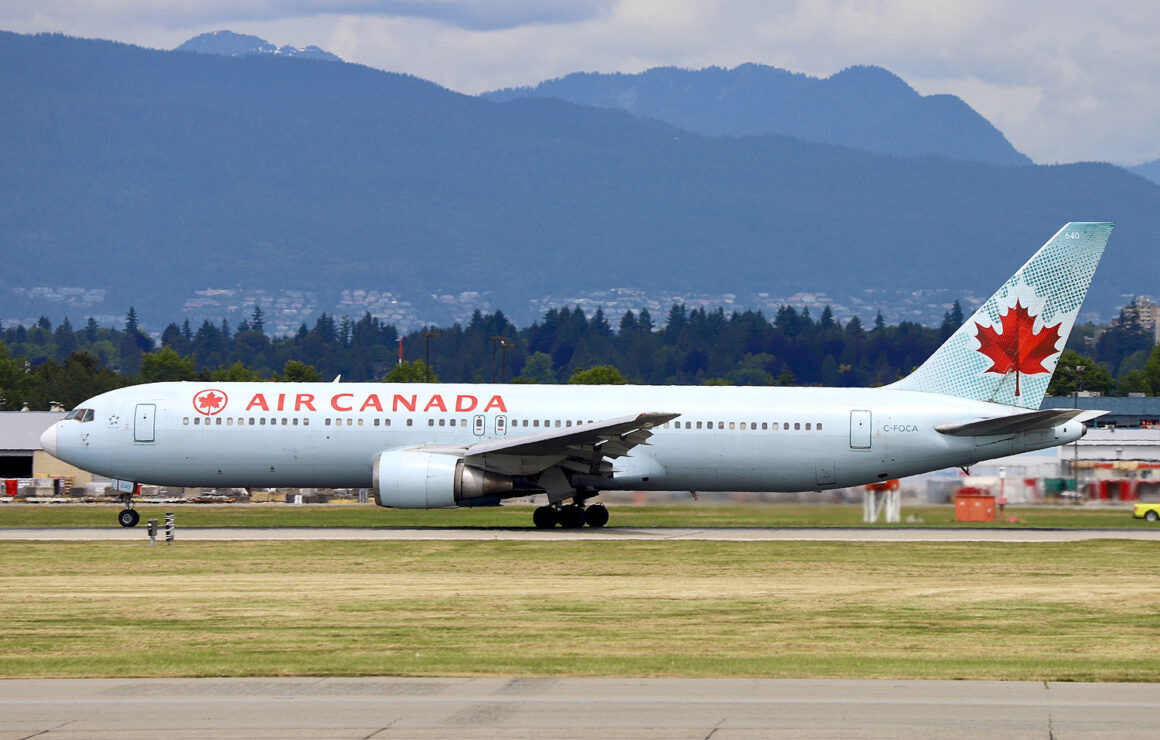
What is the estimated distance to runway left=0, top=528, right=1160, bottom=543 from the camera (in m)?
36.7

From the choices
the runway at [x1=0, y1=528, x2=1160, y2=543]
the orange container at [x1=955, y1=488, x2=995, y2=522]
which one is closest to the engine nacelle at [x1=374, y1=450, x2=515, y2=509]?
the runway at [x1=0, y1=528, x2=1160, y2=543]

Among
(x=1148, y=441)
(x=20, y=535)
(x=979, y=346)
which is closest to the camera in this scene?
(x=20, y=535)

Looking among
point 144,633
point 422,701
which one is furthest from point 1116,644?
point 144,633

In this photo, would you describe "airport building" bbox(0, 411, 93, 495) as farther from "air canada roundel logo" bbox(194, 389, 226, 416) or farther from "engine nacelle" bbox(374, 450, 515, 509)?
"engine nacelle" bbox(374, 450, 515, 509)

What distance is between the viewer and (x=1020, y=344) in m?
40.3

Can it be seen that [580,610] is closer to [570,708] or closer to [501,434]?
[570,708]

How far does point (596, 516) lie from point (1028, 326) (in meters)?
12.6

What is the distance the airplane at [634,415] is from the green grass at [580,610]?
4937 millimetres

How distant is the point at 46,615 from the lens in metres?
23.0

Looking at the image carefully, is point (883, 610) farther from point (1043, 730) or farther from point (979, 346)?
point (979, 346)

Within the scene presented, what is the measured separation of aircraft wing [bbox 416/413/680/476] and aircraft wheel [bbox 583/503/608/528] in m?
2.00

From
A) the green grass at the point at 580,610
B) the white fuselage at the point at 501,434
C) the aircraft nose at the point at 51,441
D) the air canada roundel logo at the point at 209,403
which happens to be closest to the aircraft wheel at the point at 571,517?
the white fuselage at the point at 501,434

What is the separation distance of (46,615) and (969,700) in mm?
14095

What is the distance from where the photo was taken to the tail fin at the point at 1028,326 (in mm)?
40250
